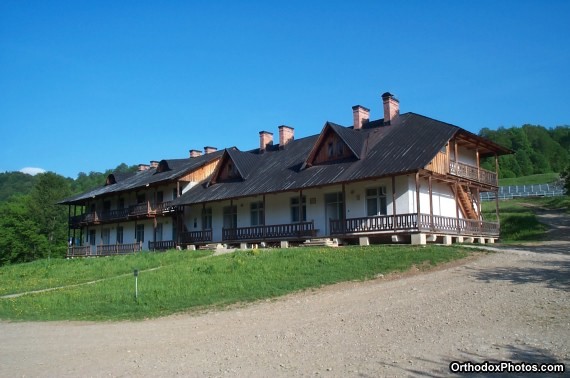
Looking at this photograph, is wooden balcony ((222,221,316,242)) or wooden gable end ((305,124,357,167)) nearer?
wooden balcony ((222,221,316,242))

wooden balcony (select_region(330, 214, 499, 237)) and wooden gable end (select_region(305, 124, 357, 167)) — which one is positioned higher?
wooden gable end (select_region(305, 124, 357, 167))

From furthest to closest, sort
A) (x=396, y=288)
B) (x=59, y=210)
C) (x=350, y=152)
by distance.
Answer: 1. (x=59, y=210)
2. (x=350, y=152)
3. (x=396, y=288)

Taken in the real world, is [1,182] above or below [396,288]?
above

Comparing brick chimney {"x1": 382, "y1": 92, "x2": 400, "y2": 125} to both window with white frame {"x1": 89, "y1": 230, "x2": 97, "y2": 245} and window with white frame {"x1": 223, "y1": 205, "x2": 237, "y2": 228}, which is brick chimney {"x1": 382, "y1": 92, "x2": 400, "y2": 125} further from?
window with white frame {"x1": 89, "y1": 230, "x2": 97, "y2": 245}

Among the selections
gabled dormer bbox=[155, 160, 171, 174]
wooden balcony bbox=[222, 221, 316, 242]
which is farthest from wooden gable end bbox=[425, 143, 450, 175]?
gabled dormer bbox=[155, 160, 171, 174]

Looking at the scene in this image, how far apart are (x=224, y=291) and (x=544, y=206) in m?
43.8

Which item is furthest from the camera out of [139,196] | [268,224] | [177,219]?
[139,196]

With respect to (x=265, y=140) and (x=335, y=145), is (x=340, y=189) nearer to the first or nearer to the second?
(x=335, y=145)

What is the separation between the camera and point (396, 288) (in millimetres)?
15555

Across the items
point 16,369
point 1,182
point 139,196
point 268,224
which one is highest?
point 1,182

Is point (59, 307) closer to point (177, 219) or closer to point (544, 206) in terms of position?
point (177, 219)

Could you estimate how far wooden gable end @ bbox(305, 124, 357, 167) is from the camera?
29797 millimetres

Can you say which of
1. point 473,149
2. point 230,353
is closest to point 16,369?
point 230,353

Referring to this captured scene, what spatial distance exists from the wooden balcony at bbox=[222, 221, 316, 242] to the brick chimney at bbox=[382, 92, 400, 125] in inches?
309
